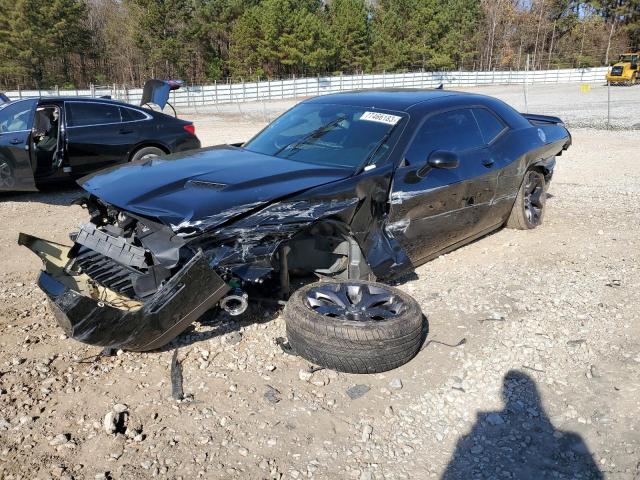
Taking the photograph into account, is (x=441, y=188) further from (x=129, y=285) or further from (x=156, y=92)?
(x=156, y=92)

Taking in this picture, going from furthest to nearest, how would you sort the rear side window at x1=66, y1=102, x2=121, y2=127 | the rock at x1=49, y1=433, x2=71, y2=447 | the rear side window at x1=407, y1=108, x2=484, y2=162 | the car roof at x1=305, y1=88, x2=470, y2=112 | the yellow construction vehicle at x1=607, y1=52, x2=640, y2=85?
1. the yellow construction vehicle at x1=607, y1=52, x2=640, y2=85
2. the rear side window at x1=66, y1=102, x2=121, y2=127
3. the car roof at x1=305, y1=88, x2=470, y2=112
4. the rear side window at x1=407, y1=108, x2=484, y2=162
5. the rock at x1=49, y1=433, x2=71, y2=447

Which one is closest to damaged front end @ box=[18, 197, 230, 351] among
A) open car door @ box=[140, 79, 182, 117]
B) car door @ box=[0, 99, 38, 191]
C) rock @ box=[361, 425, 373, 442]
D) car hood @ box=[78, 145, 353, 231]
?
car hood @ box=[78, 145, 353, 231]

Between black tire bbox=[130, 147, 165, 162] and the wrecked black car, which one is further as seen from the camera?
black tire bbox=[130, 147, 165, 162]

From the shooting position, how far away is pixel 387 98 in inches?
179

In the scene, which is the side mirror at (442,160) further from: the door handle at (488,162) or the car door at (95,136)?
the car door at (95,136)

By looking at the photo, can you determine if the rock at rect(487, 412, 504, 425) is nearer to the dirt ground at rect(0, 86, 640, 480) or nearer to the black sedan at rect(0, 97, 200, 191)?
the dirt ground at rect(0, 86, 640, 480)

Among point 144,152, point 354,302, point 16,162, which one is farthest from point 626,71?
point 354,302

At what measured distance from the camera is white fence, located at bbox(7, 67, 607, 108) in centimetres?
Answer: 3162

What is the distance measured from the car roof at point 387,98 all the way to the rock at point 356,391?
7.50ft

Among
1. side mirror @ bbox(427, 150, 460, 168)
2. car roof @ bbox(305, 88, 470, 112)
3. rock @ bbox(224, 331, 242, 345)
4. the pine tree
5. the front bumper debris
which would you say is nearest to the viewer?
the front bumper debris

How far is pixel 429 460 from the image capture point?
2488mm

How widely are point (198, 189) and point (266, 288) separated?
84cm

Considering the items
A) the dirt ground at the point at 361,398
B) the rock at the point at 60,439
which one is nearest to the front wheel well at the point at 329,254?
the dirt ground at the point at 361,398

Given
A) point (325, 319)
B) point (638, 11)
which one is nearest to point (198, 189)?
point (325, 319)
